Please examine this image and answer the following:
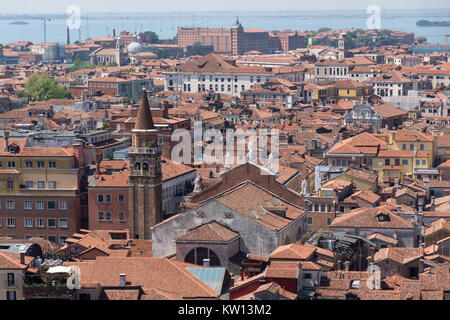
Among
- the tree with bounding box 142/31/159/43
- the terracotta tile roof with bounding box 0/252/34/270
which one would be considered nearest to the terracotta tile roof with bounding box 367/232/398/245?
the terracotta tile roof with bounding box 0/252/34/270

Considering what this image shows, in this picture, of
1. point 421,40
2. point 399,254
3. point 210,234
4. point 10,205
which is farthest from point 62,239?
point 421,40

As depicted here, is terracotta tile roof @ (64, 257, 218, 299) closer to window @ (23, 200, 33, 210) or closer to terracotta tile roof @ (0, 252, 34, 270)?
terracotta tile roof @ (0, 252, 34, 270)

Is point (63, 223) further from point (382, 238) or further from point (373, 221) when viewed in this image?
point (382, 238)

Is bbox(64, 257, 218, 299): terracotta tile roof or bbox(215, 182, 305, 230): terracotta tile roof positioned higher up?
bbox(215, 182, 305, 230): terracotta tile roof
